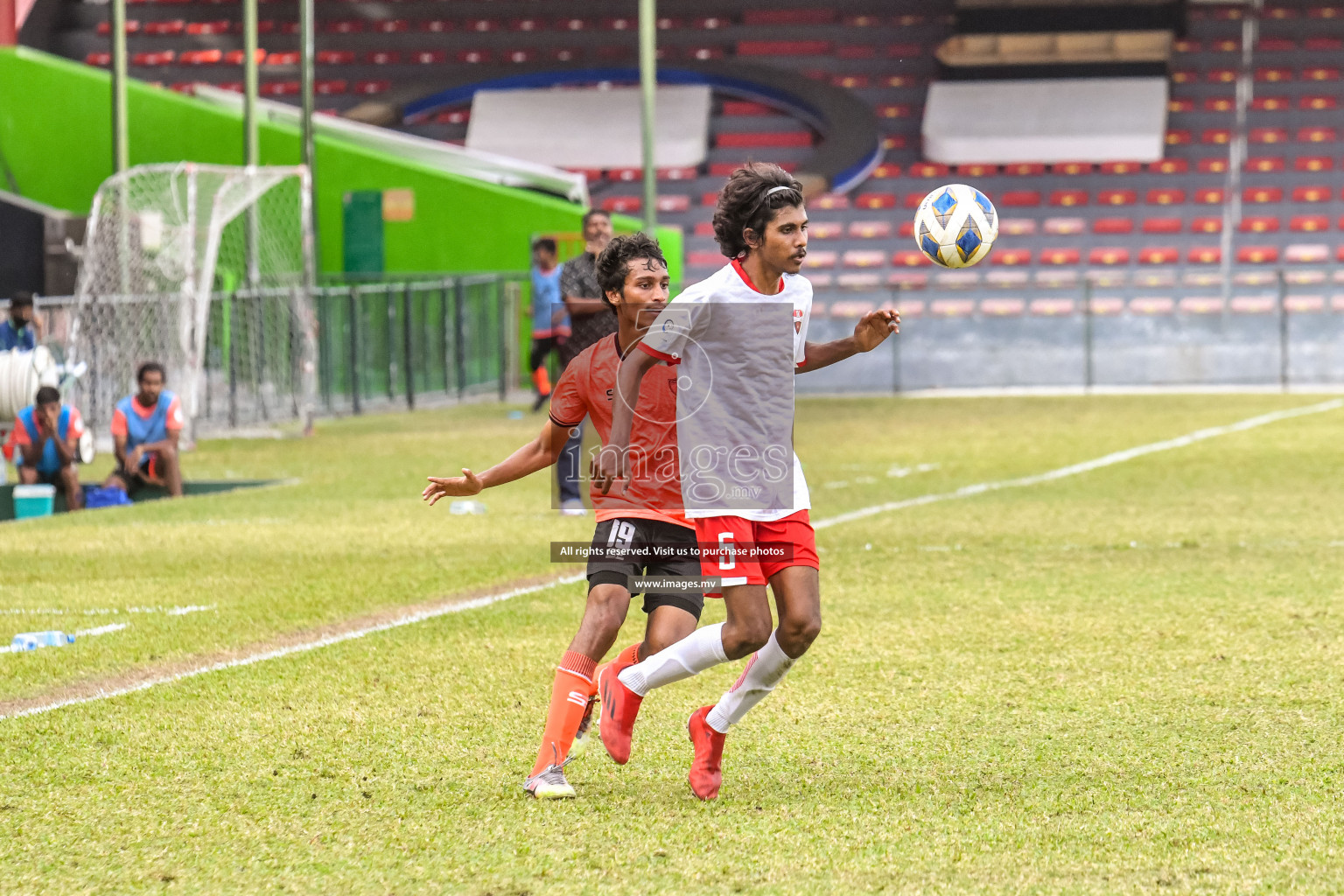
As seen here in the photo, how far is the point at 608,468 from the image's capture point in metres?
5.46

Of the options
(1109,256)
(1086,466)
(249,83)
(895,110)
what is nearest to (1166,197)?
(1109,256)

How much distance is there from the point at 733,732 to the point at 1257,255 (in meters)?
29.2

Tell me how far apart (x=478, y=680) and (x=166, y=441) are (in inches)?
331

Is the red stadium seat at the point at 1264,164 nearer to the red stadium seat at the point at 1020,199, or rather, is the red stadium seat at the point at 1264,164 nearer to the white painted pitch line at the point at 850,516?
the red stadium seat at the point at 1020,199

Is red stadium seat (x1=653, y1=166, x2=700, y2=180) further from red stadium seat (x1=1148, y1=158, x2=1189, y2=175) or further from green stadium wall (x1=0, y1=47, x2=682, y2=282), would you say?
red stadium seat (x1=1148, y1=158, x2=1189, y2=175)

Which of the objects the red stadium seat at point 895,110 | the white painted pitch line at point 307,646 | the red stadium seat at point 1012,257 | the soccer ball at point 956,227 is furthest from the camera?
the red stadium seat at point 895,110

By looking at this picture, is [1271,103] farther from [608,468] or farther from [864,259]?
[608,468]

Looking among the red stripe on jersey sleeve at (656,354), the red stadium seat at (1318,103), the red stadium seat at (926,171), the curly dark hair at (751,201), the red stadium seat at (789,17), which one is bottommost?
the red stripe on jersey sleeve at (656,354)

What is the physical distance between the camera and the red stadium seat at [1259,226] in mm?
34188

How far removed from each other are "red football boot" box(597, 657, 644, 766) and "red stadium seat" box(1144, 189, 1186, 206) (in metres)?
31.2

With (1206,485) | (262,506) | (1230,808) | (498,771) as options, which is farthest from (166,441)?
(1230,808)

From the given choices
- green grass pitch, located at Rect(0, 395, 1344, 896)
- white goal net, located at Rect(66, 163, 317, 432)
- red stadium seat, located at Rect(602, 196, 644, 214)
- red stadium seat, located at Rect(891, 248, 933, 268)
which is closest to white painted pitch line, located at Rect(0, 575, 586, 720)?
green grass pitch, located at Rect(0, 395, 1344, 896)

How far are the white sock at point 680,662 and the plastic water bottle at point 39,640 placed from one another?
11.8 ft

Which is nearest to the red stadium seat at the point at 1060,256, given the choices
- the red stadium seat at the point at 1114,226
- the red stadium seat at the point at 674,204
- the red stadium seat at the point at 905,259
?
the red stadium seat at the point at 1114,226
